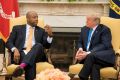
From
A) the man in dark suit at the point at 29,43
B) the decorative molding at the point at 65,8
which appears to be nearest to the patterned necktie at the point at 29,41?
the man in dark suit at the point at 29,43

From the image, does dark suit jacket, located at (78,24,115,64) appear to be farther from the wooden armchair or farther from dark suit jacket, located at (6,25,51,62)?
dark suit jacket, located at (6,25,51,62)

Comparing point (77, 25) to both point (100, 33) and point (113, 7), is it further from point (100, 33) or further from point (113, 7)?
point (100, 33)

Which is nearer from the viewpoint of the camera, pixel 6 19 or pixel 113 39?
pixel 113 39

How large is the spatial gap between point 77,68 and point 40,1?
2341 mm

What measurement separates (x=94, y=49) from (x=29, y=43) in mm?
877

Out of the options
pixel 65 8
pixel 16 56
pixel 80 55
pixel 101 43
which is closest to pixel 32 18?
pixel 16 56

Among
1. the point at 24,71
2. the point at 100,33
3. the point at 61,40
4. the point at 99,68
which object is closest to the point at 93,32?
the point at 100,33

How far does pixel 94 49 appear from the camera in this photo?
4742mm

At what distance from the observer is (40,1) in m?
6.62

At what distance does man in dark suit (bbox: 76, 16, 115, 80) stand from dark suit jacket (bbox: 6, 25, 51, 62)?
49 cm

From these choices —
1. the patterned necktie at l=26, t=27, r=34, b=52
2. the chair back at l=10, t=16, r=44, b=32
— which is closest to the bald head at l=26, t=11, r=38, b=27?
the patterned necktie at l=26, t=27, r=34, b=52

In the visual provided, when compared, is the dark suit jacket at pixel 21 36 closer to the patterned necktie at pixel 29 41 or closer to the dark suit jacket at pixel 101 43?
the patterned necktie at pixel 29 41

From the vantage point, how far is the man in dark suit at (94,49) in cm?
454

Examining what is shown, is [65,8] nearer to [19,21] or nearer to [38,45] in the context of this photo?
[19,21]
